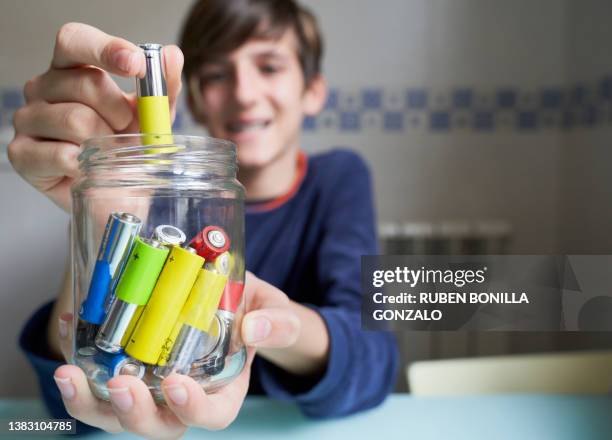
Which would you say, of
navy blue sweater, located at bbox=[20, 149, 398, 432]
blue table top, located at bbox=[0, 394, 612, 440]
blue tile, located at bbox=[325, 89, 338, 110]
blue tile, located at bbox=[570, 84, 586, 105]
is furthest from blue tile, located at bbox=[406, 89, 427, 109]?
blue table top, located at bbox=[0, 394, 612, 440]

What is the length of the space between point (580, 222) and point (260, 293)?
2.23ft

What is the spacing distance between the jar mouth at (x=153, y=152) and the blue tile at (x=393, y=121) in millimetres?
735

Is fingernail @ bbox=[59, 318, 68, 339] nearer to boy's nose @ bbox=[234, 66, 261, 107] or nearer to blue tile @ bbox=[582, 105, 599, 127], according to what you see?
boy's nose @ bbox=[234, 66, 261, 107]

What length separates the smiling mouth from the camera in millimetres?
583

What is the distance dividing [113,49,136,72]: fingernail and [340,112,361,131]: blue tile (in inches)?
29.0

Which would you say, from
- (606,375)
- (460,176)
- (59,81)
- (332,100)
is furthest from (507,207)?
(59,81)

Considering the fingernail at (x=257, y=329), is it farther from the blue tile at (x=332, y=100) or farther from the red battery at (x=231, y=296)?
the blue tile at (x=332, y=100)

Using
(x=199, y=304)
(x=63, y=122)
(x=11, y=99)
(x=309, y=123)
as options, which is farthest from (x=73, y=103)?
(x=309, y=123)

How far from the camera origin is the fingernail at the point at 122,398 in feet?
0.68

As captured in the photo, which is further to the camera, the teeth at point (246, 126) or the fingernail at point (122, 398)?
the teeth at point (246, 126)

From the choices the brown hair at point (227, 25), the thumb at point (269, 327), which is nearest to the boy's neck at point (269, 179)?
the brown hair at point (227, 25)

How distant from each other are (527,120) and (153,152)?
0.87 metres

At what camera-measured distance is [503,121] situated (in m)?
0.98

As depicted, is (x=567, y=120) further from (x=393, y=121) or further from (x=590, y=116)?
(x=393, y=121)
